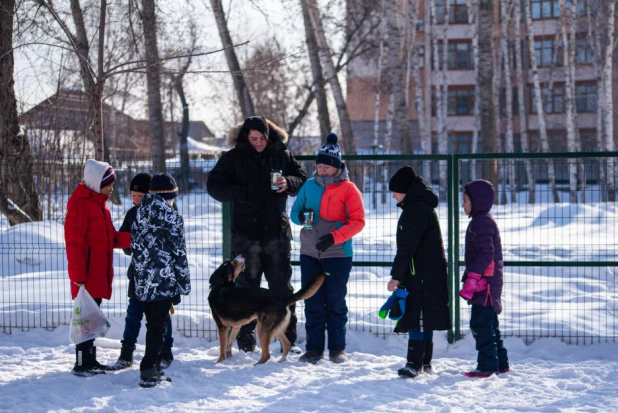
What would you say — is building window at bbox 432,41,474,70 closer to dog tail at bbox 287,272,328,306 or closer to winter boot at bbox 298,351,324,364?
winter boot at bbox 298,351,324,364

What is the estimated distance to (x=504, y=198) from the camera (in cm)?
929

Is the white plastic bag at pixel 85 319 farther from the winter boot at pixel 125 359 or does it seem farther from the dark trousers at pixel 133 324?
the winter boot at pixel 125 359

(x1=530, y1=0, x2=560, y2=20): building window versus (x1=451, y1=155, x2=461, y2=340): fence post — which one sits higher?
(x1=530, y1=0, x2=560, y2=20): building window

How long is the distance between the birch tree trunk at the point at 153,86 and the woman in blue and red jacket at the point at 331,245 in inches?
98.1

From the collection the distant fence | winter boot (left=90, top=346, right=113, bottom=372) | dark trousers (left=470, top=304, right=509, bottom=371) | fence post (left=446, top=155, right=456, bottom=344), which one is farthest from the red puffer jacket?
fence post (left=446, top=155, right=456, bottom=344)

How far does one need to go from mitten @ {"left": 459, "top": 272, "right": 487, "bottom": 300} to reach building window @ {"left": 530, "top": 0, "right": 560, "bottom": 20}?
4431 cm

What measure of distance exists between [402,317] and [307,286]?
944mm

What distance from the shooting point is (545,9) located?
157 ft

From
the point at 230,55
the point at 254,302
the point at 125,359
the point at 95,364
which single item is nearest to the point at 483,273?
the point at 254,302

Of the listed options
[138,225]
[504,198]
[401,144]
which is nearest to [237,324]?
[138,225]

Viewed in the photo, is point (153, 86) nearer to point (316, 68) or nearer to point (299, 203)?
point (316, 68)

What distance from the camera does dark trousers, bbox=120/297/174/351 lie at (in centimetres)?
676

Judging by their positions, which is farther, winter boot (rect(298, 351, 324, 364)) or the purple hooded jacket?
winter boot (rect(298, 351, 324, 364))

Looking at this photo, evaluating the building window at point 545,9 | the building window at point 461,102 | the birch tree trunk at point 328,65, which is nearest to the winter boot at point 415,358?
the birch tree trunk at point 328,65
